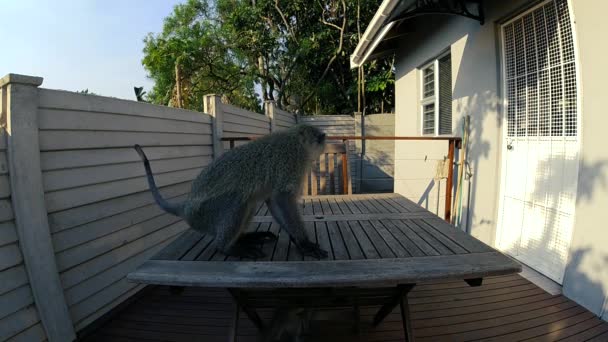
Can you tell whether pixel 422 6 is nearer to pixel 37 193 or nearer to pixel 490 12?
pixel 490 12

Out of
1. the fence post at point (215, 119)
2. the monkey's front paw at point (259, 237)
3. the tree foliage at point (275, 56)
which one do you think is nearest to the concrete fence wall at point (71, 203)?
the fence post at point (215, 119)

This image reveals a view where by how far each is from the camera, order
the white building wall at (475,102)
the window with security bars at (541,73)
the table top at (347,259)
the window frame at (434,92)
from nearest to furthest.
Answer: the table top at (347,259), the window with security bars at (541,73), the white building wall at (475,102), the window frame at (434,92)

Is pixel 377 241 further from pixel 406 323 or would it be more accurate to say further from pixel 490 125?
pixel 490 125

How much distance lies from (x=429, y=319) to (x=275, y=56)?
11.1 m

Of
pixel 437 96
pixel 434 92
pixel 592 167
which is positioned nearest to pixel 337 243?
pixel 592 167

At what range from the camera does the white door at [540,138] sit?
2588mm

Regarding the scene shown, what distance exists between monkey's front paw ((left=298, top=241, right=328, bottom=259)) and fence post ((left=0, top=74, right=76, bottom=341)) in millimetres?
1607

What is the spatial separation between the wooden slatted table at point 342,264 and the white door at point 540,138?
1399mm

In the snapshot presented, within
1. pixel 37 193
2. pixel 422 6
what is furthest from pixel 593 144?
pixel 37 193

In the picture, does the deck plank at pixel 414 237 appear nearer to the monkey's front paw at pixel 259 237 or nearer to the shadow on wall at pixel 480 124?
the monkey's front paw at pixel 259 237

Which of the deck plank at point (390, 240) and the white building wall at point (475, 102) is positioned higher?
the white building wall at point (475, 102)

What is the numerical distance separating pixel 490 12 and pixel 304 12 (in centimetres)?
938

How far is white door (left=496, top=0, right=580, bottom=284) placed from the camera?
2.59 metres

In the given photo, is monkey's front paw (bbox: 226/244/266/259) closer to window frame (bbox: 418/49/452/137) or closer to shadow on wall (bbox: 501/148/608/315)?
shadow on wall (bbox: 501/148/608/315)
